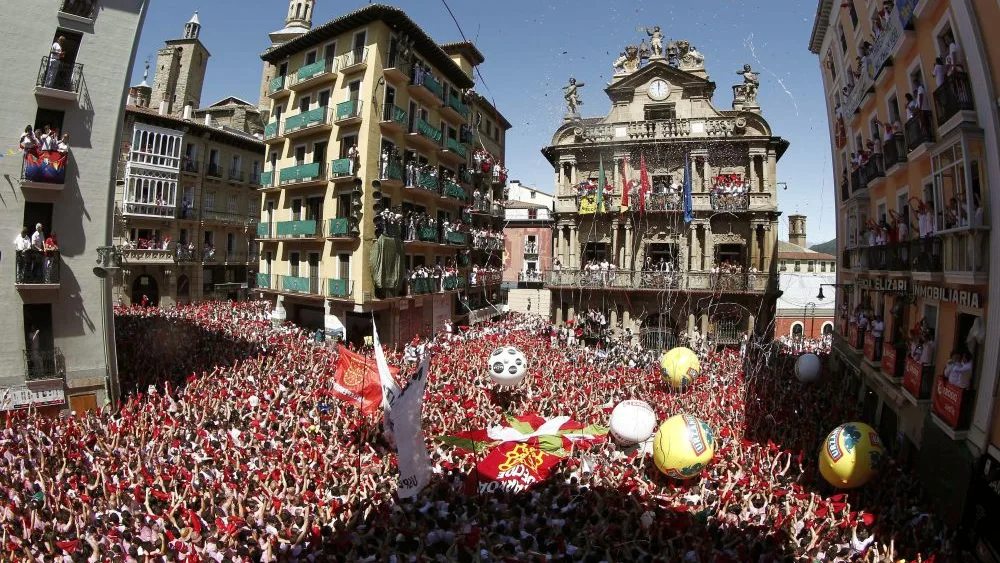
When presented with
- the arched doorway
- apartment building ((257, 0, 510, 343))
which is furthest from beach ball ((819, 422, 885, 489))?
the arched doorway

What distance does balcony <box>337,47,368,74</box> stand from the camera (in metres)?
23.5

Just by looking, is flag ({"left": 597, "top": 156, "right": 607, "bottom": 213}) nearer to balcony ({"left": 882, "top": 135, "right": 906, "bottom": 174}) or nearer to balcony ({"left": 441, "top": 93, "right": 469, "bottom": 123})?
balcony ({"left": 441, "top": 93, "right": 469, "bottom": 123})

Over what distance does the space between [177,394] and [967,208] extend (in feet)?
61.0

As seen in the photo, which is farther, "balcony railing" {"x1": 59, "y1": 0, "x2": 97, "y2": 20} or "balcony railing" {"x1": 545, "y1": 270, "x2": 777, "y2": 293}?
"balcony railing" {"x1": 545, "y1": 270, "x2": 777, "y2": 293}

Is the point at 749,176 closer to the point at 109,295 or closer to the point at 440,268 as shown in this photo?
the point at 440,268

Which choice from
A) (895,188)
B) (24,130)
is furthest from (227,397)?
(895,188)

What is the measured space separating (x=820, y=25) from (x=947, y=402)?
59.7 ft

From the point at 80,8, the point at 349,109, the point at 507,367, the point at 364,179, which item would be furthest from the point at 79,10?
the point at 507,367

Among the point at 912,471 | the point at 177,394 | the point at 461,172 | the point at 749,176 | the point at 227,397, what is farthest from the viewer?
the point at 461,172

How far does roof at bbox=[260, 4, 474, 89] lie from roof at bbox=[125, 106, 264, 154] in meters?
8.39

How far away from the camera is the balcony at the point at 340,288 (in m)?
23.2

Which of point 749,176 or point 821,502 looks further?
point 749,176

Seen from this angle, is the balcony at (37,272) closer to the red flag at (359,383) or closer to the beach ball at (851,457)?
the red flag at (359,383)

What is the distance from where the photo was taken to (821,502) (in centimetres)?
980
